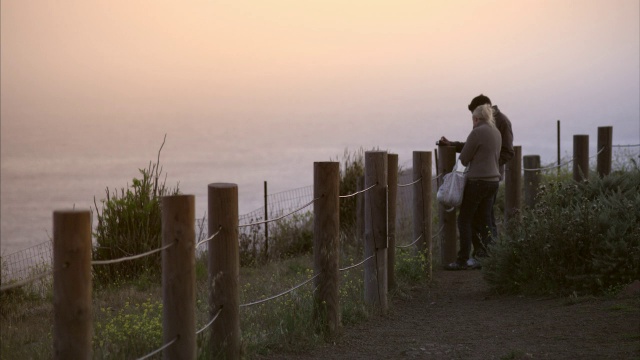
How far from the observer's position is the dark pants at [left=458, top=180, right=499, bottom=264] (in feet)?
34.7

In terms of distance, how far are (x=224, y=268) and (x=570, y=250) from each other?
432 centimetres

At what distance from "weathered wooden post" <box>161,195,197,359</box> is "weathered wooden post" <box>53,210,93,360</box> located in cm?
79

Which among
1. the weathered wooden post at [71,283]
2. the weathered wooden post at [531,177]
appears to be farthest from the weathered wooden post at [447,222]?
the weathered wooden post at [71,283]

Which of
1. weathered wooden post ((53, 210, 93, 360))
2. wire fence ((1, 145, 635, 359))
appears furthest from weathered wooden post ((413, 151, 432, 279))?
weathered wooden post ((53, 210, 93, 360))

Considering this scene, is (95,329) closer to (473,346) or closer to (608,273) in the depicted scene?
(473,346)

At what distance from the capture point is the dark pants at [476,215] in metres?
10.6

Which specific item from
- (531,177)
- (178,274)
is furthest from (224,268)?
(531,177)

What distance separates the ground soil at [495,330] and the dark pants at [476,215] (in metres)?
1.60

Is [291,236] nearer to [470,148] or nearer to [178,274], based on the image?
[470,148]

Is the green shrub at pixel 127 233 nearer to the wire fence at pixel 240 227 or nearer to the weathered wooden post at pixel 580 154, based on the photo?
the wire fence at pixel 240 227

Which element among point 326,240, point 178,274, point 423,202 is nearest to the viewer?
point 178,274

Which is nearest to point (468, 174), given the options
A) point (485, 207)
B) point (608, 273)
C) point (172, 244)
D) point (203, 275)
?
point (485, 207)

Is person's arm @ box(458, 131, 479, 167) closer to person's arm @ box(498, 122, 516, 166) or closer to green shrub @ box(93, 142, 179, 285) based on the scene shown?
person's arm @ box(498, 122, 516, 166)

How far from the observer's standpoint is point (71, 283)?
4.25m
